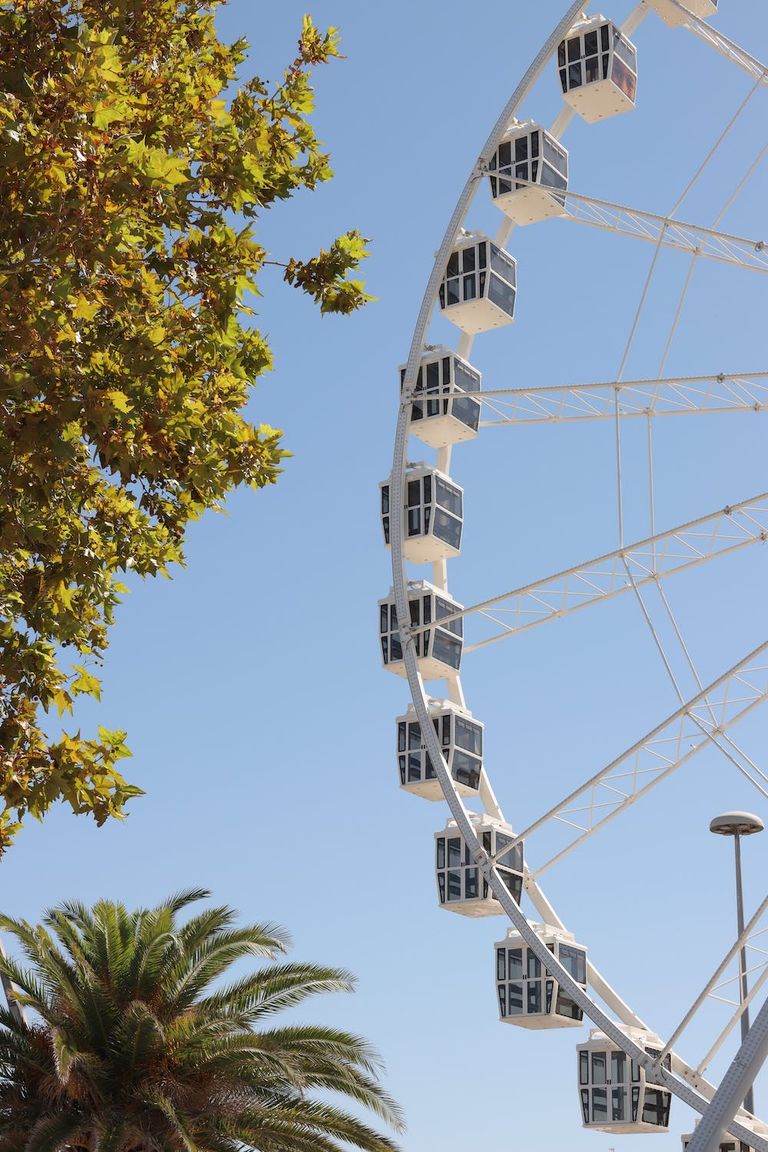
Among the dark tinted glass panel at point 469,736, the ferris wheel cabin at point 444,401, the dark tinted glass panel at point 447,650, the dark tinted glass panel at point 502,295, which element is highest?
the dark tinted glass panel at point 502,295

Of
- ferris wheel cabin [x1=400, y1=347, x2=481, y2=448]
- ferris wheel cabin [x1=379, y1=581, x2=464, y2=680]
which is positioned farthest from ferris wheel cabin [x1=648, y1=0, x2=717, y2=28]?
ferris wheel cabin [x1=379, y1=581, x2=464, y2=680]

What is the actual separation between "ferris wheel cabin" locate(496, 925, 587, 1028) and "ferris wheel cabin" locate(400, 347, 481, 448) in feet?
28.0

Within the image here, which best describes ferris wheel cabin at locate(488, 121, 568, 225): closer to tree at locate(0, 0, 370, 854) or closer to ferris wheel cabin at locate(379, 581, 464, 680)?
ferris wheel cabin at locate(379, 581, 464, 680)

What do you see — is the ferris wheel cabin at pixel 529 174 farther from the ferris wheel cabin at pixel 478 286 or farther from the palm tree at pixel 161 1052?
the palm tree at pixel 161 1052

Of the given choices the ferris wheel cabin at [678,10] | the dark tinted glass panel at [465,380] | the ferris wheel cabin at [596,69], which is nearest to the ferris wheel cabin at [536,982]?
the dark tinted glass panel at [465,380]

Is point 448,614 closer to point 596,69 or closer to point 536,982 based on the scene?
A: point 536,982

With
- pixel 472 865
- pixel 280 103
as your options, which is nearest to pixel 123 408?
pixel 280 103

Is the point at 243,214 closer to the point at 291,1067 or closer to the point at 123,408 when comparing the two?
the point at 123,408

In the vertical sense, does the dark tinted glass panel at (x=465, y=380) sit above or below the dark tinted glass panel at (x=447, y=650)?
above

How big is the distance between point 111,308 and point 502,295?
18023mm

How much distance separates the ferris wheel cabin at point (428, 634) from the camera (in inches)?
1169

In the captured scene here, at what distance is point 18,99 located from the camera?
1287 centimetres

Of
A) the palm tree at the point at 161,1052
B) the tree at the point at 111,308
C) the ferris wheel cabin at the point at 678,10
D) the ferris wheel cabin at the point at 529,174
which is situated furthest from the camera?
the ferris wheel cabin at the point at 678,10

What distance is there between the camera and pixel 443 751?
2895 centimetres
